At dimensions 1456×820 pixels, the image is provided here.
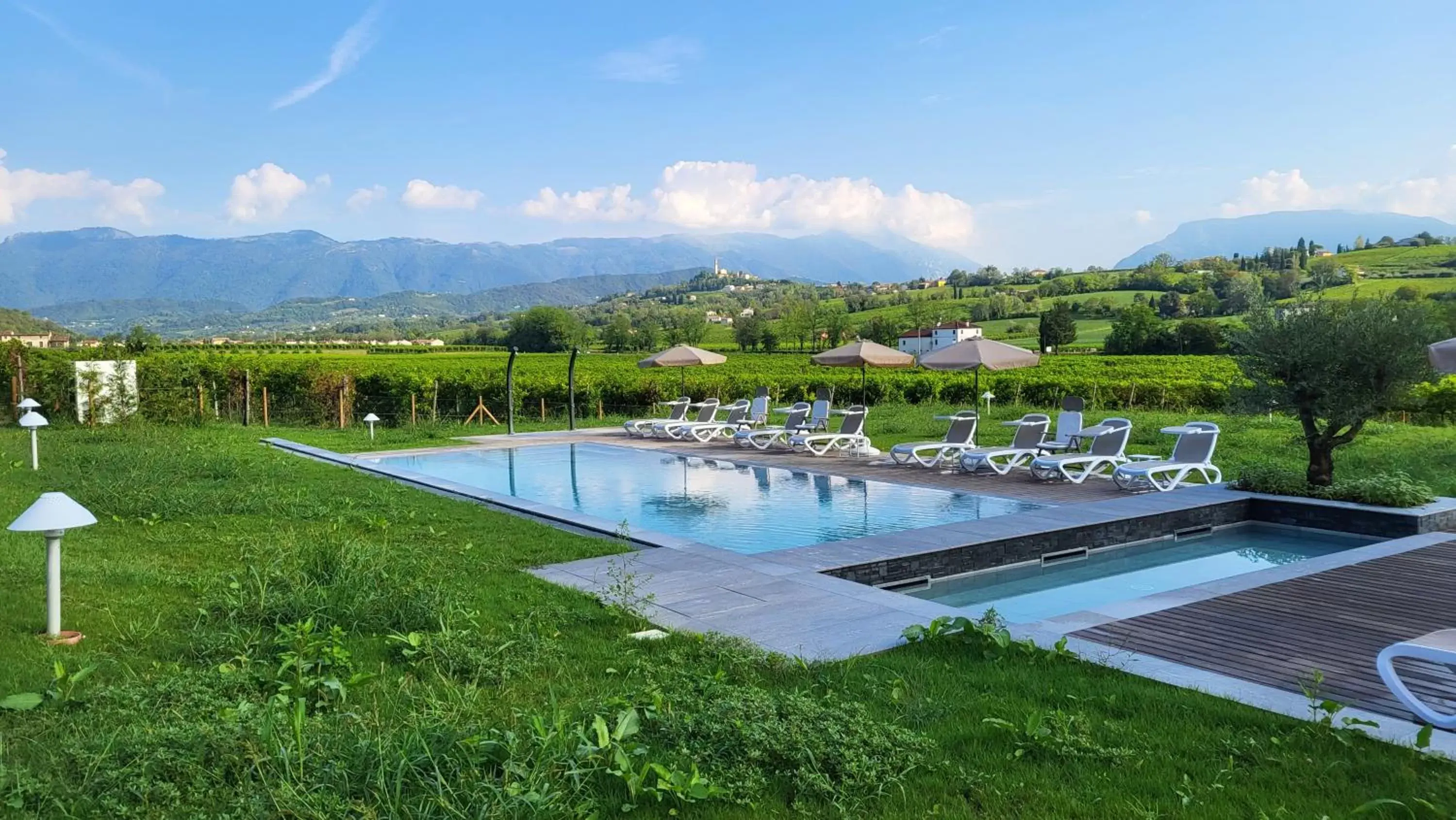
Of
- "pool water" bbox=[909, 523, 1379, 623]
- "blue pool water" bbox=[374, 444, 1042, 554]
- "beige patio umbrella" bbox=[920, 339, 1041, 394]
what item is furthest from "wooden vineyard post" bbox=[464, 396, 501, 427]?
"pool water" bbox=[909, 523, 1379, 623]

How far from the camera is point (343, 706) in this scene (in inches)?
160

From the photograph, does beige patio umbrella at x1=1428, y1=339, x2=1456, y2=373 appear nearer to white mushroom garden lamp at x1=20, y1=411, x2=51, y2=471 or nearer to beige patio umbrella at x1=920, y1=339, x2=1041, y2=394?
beige patio umbrella at x1=920, y1=339, x2=1041, y2=394

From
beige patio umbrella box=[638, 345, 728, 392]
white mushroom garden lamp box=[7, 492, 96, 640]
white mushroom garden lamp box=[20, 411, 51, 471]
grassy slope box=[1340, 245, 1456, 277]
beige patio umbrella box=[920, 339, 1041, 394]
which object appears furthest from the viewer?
grassy slope box=[1340, 245, 1456, 277]

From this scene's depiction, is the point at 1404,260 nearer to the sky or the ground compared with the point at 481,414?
nearer to the sky

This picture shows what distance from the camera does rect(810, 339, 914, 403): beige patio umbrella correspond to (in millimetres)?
16781

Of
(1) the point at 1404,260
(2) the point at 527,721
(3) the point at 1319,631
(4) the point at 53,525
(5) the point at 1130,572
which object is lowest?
(5) the point at 1130,572

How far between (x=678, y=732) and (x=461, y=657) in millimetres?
1532

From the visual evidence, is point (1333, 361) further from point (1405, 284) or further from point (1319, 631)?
point (1405, 284)

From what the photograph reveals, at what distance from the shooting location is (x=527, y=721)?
3.74 meters

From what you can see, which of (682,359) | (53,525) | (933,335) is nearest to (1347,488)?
(53,525)

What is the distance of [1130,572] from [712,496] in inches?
204

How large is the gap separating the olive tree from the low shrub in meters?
0.22

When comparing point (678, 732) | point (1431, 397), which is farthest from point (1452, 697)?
point (1431, 397)

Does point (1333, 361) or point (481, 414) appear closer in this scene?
point (1333, 361)
